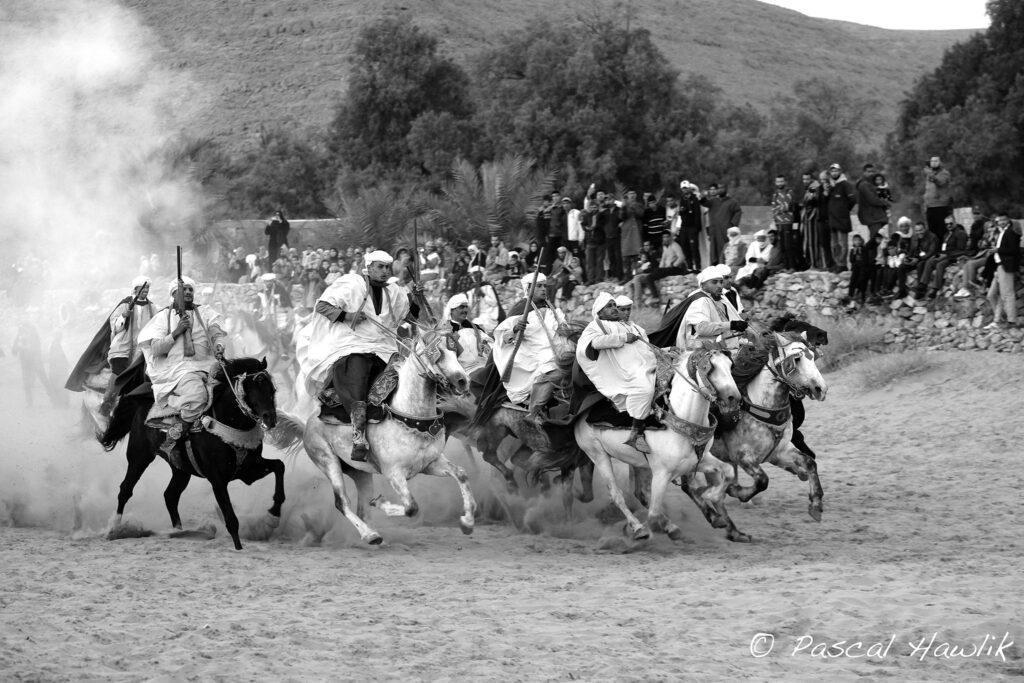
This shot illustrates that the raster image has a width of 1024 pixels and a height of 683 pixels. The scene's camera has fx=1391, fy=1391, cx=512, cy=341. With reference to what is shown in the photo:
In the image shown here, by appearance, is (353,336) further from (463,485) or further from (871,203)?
(871,203)

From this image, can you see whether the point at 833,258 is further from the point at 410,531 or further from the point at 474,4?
the point at 474,4

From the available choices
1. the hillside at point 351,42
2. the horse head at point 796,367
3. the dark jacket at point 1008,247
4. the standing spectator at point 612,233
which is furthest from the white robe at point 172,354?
the hillside at point 351,42

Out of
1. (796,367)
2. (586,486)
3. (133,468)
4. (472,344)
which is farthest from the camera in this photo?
(472,344)

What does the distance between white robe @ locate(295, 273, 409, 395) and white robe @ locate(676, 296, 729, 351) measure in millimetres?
2635

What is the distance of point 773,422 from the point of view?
12453mm

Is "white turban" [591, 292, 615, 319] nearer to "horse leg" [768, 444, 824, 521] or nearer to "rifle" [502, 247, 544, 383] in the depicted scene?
"rifle" [502, 247, 544, 383]

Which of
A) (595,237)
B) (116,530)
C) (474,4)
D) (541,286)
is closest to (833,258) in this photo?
(595,237)

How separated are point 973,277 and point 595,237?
24.3 feet

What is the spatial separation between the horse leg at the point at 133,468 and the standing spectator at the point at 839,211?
41.0 feet

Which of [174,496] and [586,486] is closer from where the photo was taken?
[174,496]

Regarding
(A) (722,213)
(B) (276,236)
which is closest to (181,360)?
(A) (722,213)

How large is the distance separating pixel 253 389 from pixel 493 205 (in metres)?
20.4

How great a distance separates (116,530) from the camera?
12.5 meters

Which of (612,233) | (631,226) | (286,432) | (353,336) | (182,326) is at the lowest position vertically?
(286,432)
